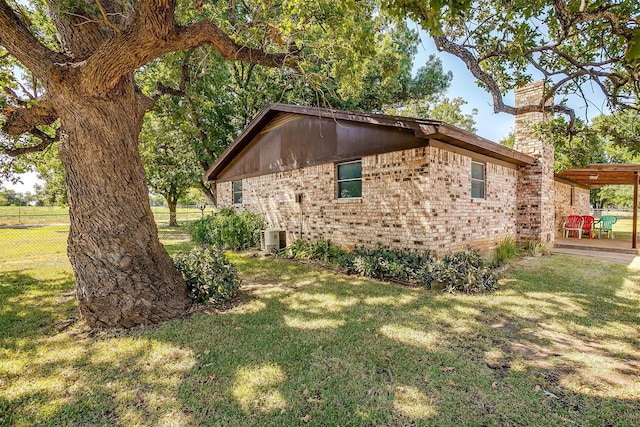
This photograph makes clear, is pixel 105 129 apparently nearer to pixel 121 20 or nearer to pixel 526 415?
pixel 121 20

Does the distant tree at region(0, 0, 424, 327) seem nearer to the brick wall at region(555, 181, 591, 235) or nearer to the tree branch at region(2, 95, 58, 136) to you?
the tree branch at region(2, 95, 58, 136)

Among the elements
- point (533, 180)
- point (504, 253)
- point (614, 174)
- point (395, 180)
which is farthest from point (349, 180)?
point (614, 174)

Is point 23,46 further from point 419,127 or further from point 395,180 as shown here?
point 395,180

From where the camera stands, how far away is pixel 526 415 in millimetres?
2379

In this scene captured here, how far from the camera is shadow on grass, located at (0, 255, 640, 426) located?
2.43 m

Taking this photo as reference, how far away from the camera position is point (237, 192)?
44.1 feet

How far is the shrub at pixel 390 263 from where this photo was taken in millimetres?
6322

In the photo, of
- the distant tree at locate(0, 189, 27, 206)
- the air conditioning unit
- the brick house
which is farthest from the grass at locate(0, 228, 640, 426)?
the distant tree at locate(0, 189, 27, 206)

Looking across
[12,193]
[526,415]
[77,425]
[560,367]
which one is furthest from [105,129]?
[12,193]

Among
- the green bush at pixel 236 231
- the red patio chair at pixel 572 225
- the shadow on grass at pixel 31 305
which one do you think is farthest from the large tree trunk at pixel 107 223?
the red patio chair at pixel 572 225

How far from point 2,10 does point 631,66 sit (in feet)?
26.1

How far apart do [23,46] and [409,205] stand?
6933 mm

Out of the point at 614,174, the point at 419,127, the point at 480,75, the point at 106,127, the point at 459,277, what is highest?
the point at 480,75

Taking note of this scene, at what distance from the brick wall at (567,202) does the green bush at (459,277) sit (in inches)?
406
